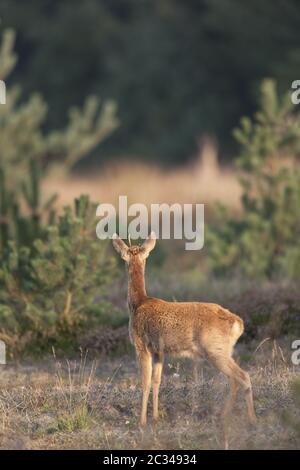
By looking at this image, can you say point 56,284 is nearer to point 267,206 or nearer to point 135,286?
point 135,286

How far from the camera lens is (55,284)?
1077 cm

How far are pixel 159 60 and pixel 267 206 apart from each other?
85.2 feet

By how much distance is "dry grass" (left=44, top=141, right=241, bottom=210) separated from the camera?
72.3 feet

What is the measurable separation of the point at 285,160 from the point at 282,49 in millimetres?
19625

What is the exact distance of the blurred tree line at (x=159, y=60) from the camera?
3478cm

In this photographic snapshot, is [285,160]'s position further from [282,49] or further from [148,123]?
[148,123]

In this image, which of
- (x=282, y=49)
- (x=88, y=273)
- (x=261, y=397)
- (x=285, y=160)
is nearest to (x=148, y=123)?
(x=282, y=49)

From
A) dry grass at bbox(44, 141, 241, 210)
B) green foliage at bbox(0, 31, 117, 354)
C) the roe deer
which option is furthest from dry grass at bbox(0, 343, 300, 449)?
dry grass at bbox(44, 141, 241, 210)

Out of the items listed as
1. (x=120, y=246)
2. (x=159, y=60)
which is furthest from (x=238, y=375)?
(x=159, y=60)

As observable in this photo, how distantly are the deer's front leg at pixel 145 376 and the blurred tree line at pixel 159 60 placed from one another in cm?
2533

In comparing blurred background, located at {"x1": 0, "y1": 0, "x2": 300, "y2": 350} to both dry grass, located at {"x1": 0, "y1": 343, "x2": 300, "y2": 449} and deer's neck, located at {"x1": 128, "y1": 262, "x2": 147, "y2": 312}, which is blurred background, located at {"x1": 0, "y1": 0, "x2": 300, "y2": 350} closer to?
dry grass, located at {"x1": 0, "y1": 343, "x2": 300, "y2": 449}

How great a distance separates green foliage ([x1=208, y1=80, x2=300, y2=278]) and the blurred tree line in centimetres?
1720

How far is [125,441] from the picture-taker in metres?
7.13

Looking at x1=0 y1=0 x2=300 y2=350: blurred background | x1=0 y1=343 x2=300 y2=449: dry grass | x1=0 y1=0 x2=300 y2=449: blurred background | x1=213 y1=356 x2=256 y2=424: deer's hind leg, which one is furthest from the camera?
x1=0 y1=0 x2=300 y2=350: blurred background
